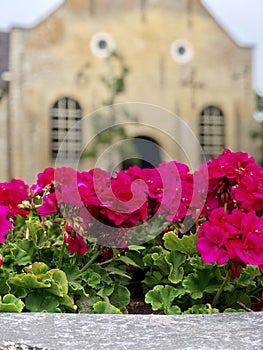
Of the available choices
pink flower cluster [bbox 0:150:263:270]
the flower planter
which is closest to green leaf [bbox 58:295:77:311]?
the flower planter

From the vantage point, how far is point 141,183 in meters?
2.41

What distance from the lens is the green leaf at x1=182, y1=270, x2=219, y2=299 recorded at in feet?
6.88

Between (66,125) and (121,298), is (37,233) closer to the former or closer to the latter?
(121,298)

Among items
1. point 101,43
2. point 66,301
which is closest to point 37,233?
point 66,301

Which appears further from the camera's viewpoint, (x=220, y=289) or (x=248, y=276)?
→ (x=248, y=276)

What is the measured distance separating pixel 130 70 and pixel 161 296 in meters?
12.3

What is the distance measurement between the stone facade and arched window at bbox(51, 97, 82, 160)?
150 millimetres

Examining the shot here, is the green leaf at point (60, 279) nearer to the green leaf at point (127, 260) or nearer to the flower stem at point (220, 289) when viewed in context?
the green leaf at point (127, 260)

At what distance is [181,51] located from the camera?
1469cm

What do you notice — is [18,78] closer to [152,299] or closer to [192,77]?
[192,77]

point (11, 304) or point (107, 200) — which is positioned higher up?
point (107, 200)

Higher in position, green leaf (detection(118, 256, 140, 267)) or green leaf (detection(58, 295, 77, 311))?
green leaf (detection(118, 256, 140, 267))

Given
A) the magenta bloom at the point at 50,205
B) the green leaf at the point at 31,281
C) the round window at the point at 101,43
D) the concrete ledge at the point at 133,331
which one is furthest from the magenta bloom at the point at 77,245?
the round window at the point at 101,43

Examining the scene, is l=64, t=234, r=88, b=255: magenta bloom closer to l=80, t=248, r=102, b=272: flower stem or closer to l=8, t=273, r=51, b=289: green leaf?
l=80, t=248, r=102, b=272: flower stem
